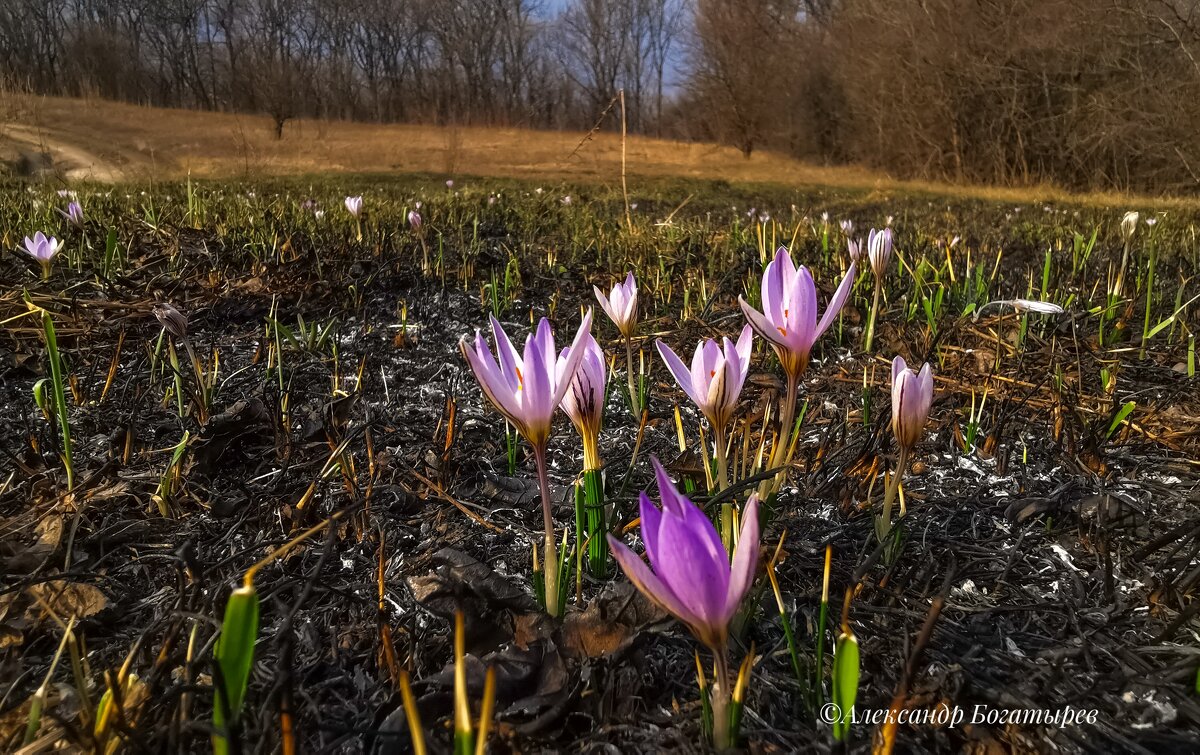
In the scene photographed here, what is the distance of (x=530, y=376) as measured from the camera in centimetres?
71

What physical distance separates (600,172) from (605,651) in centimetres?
Result: 1415

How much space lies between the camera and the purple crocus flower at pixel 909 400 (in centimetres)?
86

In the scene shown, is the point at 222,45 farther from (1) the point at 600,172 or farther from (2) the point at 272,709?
(2) the point at 272,709

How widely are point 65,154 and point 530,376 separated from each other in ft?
60.2

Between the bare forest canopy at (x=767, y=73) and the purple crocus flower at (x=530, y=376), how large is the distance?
4.40 feet

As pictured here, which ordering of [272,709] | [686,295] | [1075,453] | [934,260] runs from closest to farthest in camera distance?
[272,709] → [1075,453] → [686,295] → [934,260]

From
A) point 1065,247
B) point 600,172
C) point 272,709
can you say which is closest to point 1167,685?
point 272,709

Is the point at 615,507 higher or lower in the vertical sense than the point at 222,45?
lower

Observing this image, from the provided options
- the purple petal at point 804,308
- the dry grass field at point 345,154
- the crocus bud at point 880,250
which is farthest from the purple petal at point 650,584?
the dry grass field at point 345,154

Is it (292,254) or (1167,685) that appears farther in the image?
(292,254)

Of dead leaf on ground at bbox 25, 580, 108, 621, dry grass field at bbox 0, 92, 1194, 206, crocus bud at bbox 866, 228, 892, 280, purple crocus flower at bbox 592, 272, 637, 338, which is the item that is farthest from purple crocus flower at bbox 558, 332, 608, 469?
dry grass field at bbox 0, 92, 1194, 206

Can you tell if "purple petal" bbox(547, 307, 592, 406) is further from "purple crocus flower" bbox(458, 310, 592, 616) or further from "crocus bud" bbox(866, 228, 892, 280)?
"crocus bud" bbox(866, 228, 892, 280)

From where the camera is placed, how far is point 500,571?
952 millimetres

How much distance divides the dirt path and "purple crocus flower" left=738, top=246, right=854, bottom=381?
13.8m
